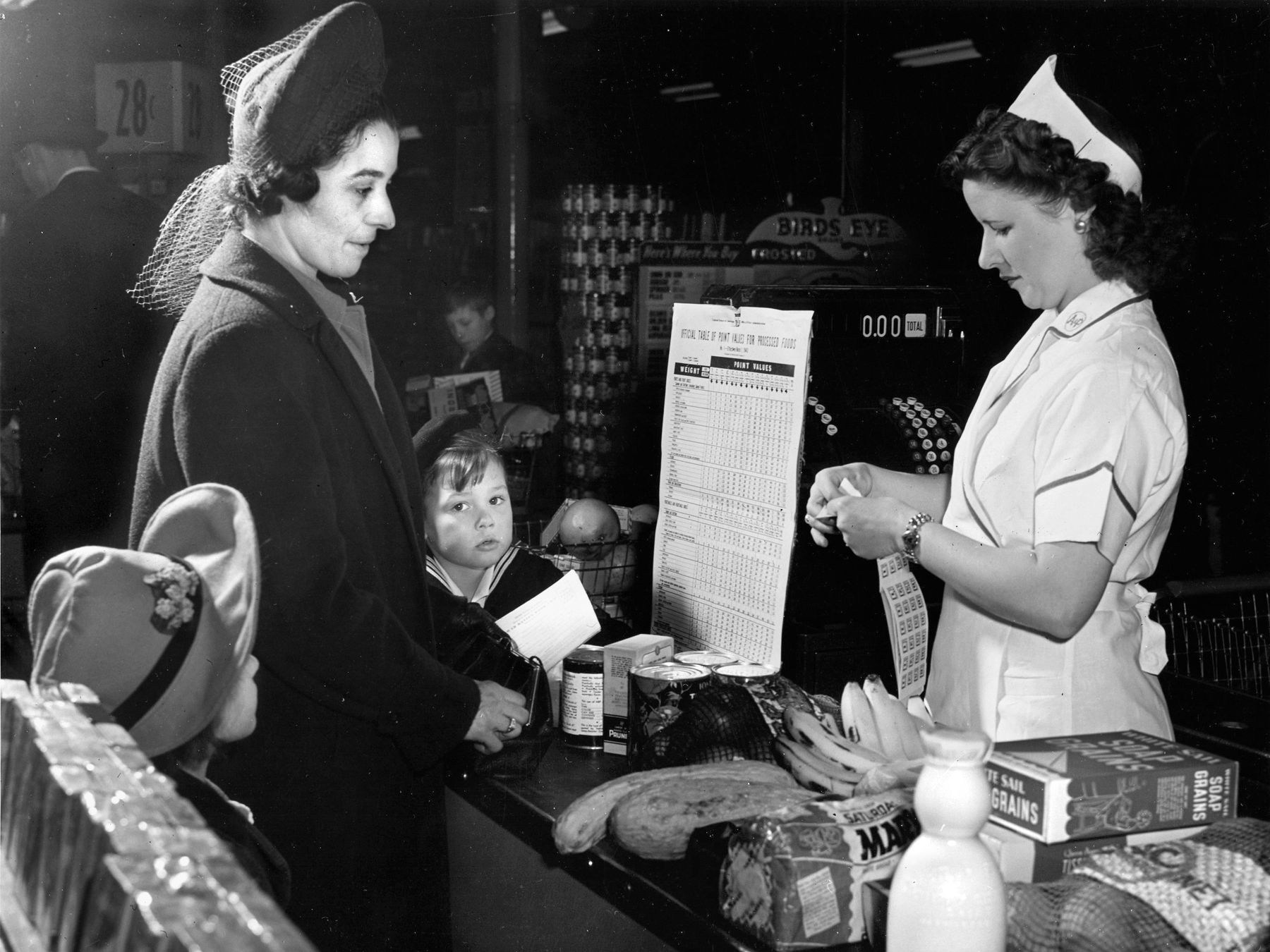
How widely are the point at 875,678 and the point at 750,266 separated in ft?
4.70

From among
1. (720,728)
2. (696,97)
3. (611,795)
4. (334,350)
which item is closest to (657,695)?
(720,728)

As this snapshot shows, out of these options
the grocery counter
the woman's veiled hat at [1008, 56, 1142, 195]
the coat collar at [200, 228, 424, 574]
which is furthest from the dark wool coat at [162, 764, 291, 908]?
the woman's veiled hat at [1008, 56, 1142, 195]

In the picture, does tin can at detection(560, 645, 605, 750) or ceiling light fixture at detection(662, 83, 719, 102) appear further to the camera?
ceiling light fixture at detection(662, 83, 719, 102)

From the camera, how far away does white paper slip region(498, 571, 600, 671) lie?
2244 mm

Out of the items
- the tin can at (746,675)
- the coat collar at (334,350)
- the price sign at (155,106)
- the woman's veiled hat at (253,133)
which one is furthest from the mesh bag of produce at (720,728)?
the price sign at (155,106)

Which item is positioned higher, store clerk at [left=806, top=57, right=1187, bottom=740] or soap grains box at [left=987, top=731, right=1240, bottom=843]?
store clerk at [left=806, top=57, right=1187, bottom=740]

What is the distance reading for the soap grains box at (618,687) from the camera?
2.10 m

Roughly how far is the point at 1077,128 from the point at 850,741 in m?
1.00

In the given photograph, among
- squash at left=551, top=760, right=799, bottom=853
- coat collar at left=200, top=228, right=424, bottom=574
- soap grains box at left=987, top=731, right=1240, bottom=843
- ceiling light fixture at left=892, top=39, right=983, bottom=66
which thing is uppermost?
ceiling light fixture at left=892, top=39, right=983, bottom=66

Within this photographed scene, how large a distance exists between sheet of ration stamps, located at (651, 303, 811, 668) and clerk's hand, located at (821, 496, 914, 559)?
20 cm

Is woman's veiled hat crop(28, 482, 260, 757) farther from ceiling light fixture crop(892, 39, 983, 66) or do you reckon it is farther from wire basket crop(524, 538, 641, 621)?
ceiling light fixture crop(892, 39, 983, 66)

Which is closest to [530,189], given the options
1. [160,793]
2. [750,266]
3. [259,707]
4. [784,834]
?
[750,266]

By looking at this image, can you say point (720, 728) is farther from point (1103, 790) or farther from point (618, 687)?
point (1103, 790)

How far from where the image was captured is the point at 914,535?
6.29 feet
